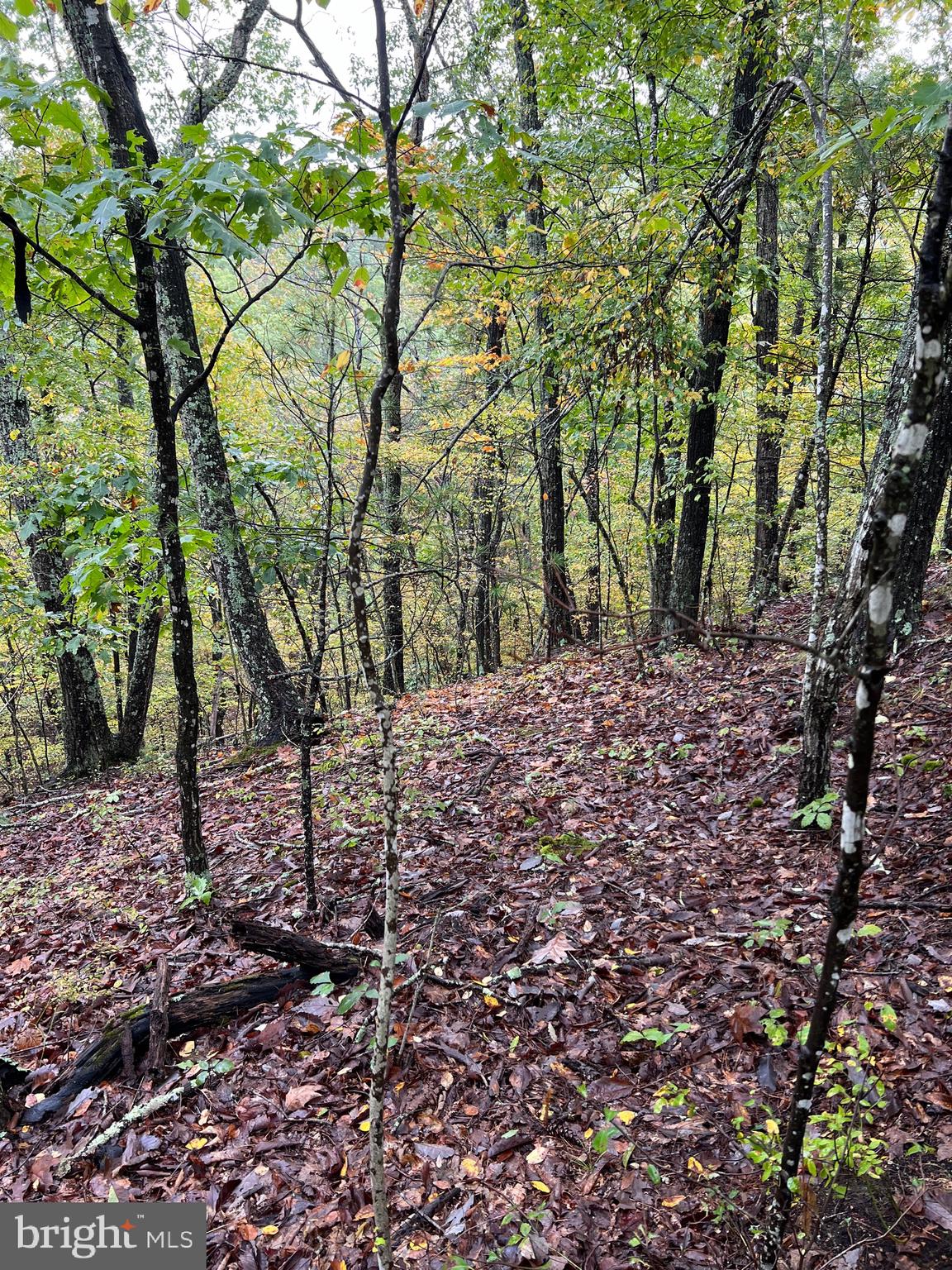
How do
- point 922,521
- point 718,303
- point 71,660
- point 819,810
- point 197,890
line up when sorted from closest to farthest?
point 819,810 → point 197,890 → point 922,521 → point 718,303 → point 71,660

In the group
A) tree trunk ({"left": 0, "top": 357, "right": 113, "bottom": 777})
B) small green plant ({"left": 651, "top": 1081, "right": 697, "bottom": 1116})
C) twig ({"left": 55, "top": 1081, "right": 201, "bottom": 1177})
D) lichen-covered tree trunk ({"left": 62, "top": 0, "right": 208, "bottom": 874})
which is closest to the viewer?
small green plant ({"left": 651, "top": 1081, "right": 697, "bottom": 1116})

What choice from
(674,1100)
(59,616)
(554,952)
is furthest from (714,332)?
(59,616)

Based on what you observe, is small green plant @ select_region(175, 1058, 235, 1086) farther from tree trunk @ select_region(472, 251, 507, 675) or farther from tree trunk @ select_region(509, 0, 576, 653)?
tree trunk @ select_region(472, 251, 507, 675)

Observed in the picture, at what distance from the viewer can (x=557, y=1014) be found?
3.38 metres

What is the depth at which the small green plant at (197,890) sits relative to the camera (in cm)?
473

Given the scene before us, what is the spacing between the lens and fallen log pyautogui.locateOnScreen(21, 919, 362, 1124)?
11.2ft

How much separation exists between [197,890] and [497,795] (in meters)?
2.49

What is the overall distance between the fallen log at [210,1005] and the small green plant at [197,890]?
928 millimetres

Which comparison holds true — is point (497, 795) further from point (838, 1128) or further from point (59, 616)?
point (59, 616)

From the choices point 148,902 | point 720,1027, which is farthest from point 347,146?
point 148,902

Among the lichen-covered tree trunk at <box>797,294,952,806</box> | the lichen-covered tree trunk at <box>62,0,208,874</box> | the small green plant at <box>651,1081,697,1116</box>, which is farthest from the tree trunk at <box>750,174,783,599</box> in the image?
the lichen-covered tree trunk at <box>62,0,208,874</box>

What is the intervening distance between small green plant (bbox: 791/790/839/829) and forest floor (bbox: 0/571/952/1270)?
0.61 feet

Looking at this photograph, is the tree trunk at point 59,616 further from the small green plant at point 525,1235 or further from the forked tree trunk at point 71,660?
the small green plant at point 525,1235

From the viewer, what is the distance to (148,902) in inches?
208
